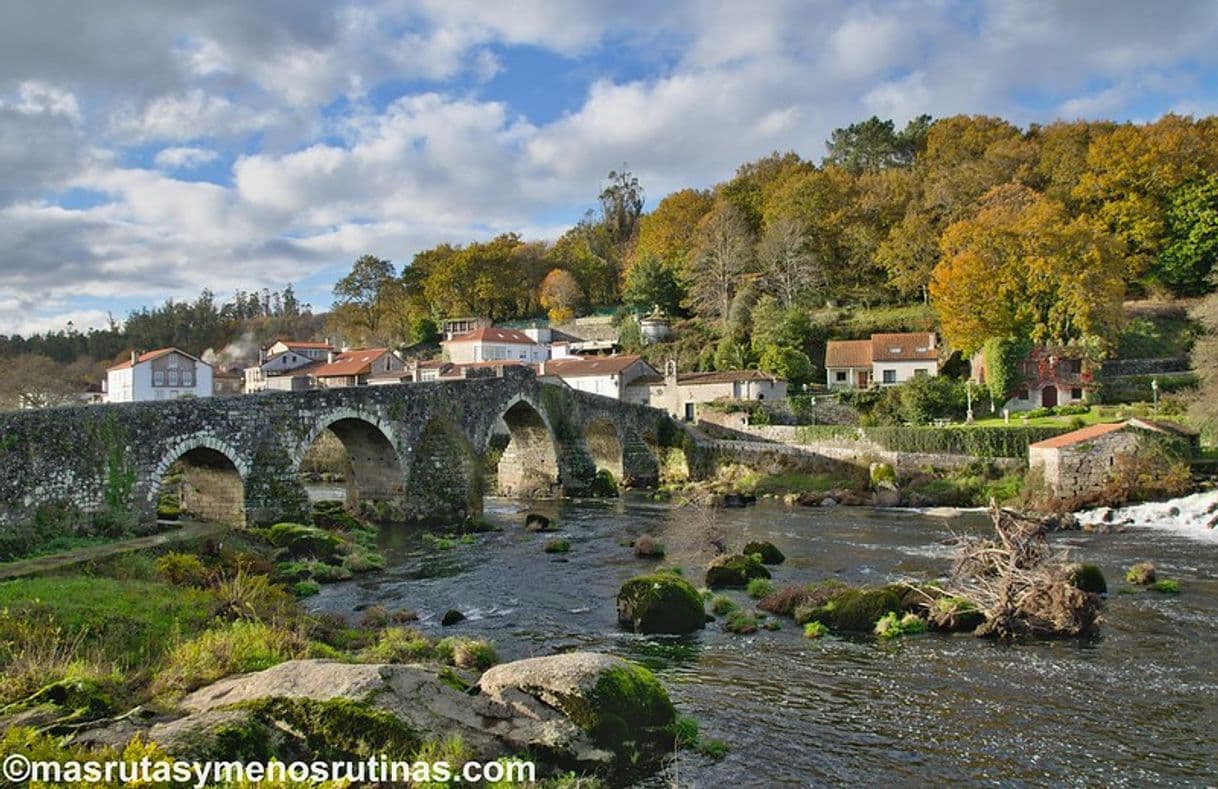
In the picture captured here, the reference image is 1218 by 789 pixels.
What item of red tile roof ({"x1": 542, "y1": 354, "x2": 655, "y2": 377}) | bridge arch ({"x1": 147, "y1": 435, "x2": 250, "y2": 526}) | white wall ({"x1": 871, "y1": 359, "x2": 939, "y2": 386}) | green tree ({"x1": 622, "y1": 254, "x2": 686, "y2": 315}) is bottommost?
bridge arch ({"x1": 147, "y1": 435, "x2": 250, "y2": 526})

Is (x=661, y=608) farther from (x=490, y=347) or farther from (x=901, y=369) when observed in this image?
(x=490, y=347)

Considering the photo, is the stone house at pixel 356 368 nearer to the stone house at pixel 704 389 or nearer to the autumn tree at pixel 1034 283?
the stone house at pixel 704 389

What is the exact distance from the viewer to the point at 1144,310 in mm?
57688

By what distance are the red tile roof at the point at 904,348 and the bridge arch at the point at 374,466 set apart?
36292mm

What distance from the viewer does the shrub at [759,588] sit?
20.6 metres

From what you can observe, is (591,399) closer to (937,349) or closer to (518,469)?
(518,469)

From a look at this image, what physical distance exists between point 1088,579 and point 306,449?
79.7 ft

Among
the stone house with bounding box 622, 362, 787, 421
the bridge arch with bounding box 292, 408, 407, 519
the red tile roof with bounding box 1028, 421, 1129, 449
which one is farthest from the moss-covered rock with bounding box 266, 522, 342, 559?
the stone house with bounding box 622, 362, 787, 421

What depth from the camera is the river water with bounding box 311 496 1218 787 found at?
11.3 m

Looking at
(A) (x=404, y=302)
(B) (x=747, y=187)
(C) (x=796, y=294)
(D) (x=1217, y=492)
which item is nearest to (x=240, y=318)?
(A) (x=404, y=302)

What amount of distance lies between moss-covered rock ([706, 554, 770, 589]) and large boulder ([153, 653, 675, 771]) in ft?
33.5

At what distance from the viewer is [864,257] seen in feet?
236

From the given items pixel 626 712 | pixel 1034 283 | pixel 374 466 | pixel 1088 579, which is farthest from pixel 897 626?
pixel 1034 283

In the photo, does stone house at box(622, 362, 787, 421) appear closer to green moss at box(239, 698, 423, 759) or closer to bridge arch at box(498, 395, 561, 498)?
bridge arch at box(498, 395, 561, 498)
